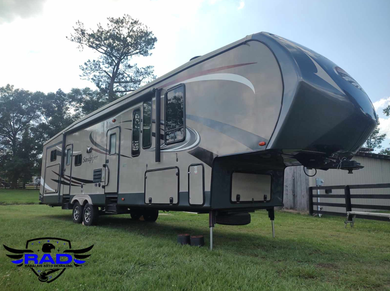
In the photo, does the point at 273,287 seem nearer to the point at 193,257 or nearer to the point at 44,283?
the point at 193,257

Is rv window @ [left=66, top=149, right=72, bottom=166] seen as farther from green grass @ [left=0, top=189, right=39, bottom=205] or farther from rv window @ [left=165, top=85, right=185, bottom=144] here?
green grass @ [left=0, top=189, right=39, bottom=205]

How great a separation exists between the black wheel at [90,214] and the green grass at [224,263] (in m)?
1.29

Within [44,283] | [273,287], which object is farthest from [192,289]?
[44,283]

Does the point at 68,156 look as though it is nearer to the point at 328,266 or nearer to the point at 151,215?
the point at 151,215

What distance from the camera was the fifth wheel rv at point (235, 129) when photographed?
13.5ft

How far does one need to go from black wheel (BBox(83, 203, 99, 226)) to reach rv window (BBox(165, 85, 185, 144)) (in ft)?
11.7

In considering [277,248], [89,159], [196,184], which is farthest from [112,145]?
[277,248]

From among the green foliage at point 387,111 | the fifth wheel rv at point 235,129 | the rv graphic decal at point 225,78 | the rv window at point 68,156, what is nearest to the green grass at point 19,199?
the rv window at point 68,156

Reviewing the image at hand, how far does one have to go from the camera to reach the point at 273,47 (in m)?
4.31

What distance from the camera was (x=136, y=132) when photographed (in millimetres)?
6793

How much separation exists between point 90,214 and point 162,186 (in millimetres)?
3359

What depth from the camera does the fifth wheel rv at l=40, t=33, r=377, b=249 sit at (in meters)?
4.11

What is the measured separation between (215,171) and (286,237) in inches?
105

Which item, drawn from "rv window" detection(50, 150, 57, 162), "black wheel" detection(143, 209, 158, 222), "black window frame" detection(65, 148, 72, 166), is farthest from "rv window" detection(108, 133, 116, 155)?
"rv window" detection(50, 150, 57, 162)
